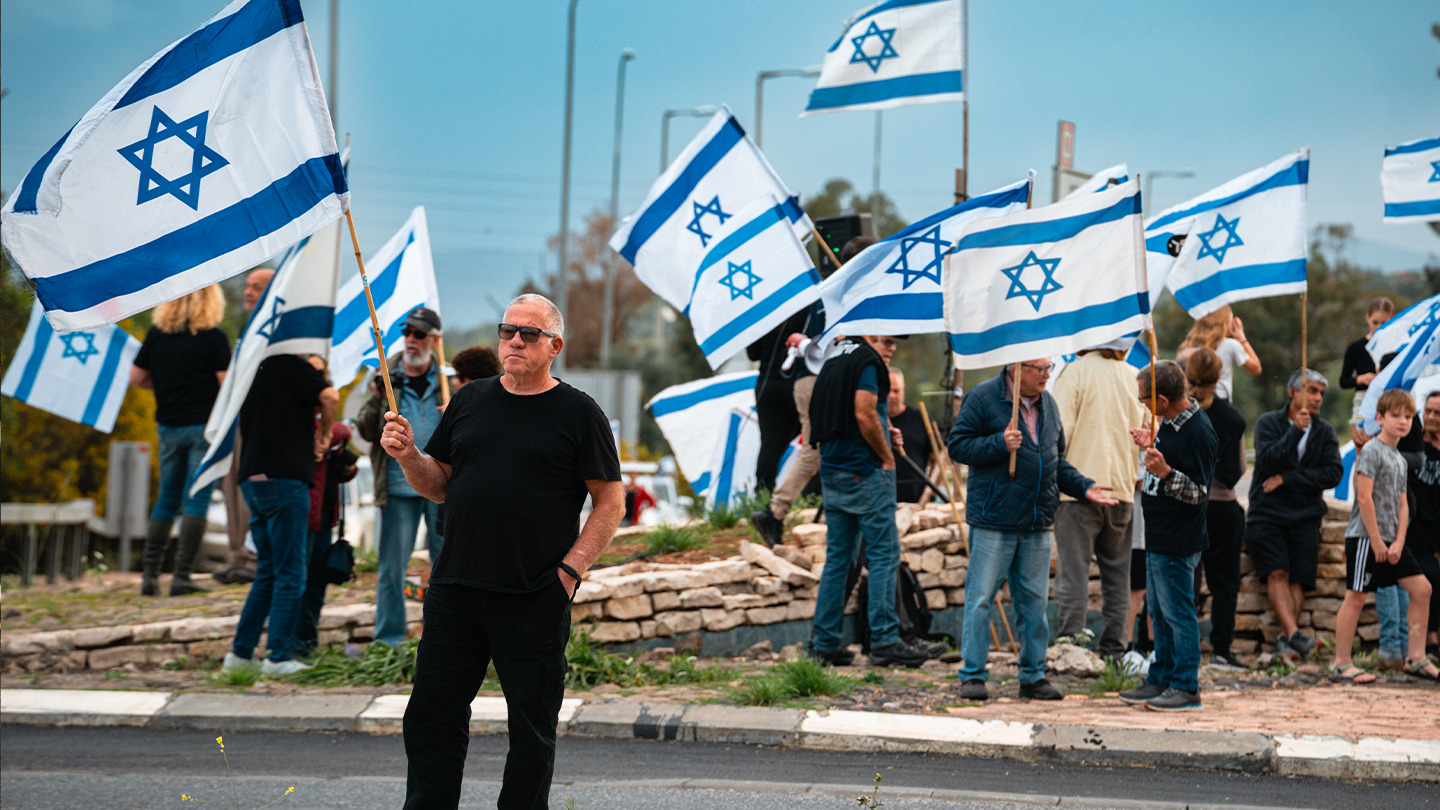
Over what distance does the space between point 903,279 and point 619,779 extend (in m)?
3.58

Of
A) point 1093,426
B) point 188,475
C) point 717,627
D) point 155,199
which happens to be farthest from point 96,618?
point 1093,426

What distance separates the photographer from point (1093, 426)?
8.24 m

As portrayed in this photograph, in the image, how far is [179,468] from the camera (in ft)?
31.7

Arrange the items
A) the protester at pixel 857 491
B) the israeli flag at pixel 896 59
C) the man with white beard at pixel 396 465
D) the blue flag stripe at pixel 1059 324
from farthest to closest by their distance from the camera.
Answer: the israeli flag at pixel 896 59 → the protester at pixel 857 491 → the man with white beard at pixel 396 465 → the blue flag stripe at pixel 1059 324

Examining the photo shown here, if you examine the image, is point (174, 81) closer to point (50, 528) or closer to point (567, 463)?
point (567, 463)

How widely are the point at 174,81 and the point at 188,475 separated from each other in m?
5.31

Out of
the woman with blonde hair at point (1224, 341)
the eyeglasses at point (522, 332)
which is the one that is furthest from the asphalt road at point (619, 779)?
the woman with blonde hair at point (1224, 341)

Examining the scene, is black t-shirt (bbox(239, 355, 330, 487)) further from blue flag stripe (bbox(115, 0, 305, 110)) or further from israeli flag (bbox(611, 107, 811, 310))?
israeli flag (bbox(611, 107, 811, 310))

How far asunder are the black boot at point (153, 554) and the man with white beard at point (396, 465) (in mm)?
2626

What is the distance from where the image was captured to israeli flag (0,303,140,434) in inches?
428

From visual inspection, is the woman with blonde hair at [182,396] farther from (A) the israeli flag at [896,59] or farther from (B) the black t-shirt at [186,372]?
(A) the israeli flag at [896,59]

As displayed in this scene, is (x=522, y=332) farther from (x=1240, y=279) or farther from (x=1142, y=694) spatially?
(x=1240, y=279)

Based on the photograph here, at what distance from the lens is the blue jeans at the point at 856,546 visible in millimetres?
8078

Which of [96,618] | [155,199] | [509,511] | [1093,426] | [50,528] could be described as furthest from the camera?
[50,528]
